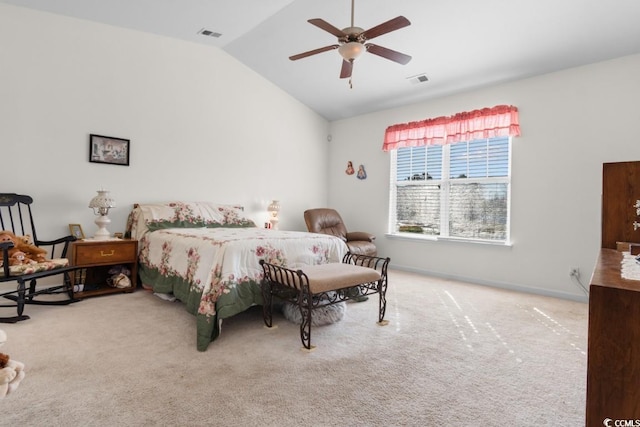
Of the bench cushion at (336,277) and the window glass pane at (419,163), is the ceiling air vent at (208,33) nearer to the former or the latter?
the window glass pane at (419,163)

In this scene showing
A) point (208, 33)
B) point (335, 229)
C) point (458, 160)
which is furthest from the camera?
point (335, 229)

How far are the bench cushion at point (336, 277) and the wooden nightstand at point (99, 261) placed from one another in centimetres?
211

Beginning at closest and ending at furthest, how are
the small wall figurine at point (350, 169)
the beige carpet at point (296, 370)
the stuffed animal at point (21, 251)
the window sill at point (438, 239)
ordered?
the beige carpet at point (296, 370) → the stuffed animal at point (21, 251) → the window sill at point (438, 239) → the small wall figurine at point (350, 169)

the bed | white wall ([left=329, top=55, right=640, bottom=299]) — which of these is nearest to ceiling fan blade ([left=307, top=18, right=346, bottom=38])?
the bed

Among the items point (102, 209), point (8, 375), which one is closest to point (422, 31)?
point (102, 209)

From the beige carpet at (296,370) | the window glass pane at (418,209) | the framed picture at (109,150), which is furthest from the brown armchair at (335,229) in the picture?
the framed picture at (109,150)

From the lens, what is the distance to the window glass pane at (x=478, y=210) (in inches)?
161

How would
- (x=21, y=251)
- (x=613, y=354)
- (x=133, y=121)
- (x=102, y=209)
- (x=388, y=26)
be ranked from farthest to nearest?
(x=133, y=121) → (x=102, y=209) → (x=21, y=251) → (x=388, y=26) → (x=613, y=354)

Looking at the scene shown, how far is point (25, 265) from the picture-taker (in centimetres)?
266

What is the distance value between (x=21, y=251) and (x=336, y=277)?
2674 mm

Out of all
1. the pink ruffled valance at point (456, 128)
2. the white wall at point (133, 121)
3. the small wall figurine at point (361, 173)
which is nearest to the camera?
the white wall at point (133, 121)

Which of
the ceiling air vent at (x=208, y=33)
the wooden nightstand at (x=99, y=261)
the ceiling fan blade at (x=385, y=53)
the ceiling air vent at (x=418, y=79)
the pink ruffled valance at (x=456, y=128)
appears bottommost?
the wooden nightstand at (x=99, y=261)

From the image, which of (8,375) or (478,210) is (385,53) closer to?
(478,210)

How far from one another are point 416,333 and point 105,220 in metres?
3.22
